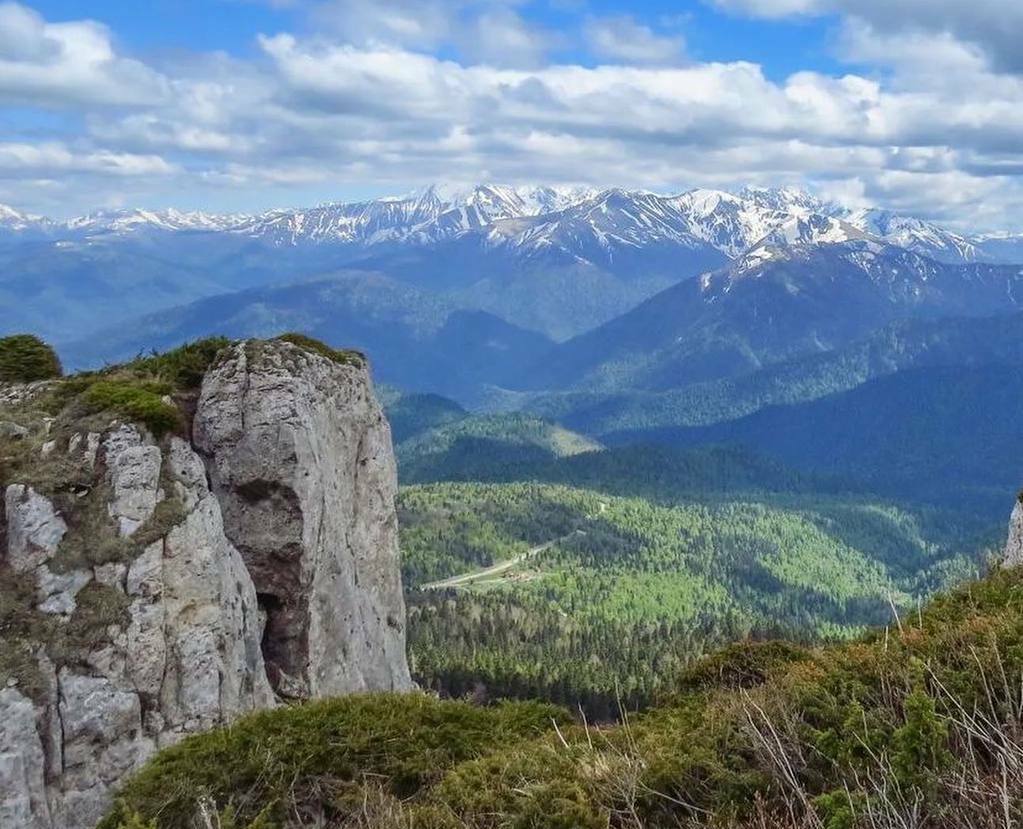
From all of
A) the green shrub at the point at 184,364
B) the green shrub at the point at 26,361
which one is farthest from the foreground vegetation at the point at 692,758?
the green shrub at the point at 26,361

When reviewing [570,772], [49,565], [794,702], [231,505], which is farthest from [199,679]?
[794,702]

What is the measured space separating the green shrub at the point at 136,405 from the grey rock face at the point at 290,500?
320 centimetres

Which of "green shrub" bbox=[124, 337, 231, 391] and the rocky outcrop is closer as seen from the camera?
the rocky outcrop

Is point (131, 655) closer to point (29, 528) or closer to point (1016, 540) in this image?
point (29, 528)

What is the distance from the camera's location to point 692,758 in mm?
14000

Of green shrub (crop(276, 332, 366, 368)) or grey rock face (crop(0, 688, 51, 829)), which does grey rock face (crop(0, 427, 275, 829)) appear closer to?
grey rock face (crop(0, 688, 51, 829))

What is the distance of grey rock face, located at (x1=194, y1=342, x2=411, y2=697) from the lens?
34.2 meters

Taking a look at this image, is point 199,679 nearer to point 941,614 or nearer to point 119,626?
point 119,626

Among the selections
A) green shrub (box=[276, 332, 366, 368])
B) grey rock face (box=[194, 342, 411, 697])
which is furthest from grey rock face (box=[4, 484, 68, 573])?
green shrub (box=[276, 332, 366, 368])

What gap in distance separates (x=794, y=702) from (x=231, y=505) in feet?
83.1

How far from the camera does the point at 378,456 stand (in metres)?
46.2

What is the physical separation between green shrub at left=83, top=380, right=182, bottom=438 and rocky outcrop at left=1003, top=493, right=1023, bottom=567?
2981cm

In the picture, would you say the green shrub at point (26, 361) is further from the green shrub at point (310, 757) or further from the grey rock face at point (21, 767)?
the green shrub at point (310, 757)

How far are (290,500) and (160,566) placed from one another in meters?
→ 7.51
